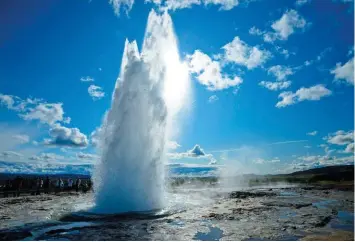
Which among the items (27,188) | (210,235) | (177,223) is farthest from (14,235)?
(27,188)

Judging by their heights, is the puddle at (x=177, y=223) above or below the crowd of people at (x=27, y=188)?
below

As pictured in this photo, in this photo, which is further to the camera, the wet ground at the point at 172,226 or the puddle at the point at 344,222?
the puddle at the point at 344,222

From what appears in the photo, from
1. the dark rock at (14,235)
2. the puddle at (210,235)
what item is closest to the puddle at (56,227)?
the dark rock at (14,235)

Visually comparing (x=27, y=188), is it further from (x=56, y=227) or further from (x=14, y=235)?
(x=14, y=235)

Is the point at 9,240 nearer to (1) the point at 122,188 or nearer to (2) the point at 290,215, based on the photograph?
(1) the point at 122,188

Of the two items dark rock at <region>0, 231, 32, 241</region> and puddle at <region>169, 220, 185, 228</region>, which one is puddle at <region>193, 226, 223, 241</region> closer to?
puddle at <region>169, 220, 185, 228</region>

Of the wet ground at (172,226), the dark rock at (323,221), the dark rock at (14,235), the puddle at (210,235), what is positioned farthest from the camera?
the dark rock at (323,221)

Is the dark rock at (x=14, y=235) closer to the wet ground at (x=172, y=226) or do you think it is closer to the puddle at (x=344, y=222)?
the wet ground at (x=172, y=226)

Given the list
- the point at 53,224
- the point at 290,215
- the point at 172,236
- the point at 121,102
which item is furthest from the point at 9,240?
the point at 290,215

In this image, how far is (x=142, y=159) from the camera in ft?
62.6

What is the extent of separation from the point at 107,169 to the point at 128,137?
2.18 metres

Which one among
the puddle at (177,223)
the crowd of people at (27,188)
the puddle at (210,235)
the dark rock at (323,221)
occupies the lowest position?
A: the puddle at (210,235)

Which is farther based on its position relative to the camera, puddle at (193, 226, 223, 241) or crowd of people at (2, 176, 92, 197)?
crowd of people at (2, 176, 92, 197)

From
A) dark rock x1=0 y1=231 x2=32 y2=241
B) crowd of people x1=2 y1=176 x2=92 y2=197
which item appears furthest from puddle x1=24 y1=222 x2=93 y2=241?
crowd of people x1=2 y1=176 x2=92 y2=197
